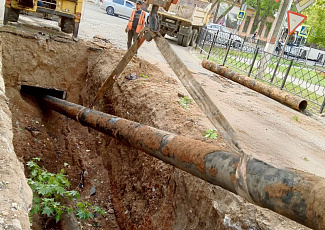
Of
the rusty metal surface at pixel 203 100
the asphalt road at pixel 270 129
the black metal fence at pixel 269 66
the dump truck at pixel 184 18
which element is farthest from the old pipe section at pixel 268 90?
the dump truck at pixel 184 18

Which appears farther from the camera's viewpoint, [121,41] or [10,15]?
[121,41]

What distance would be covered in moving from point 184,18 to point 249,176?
1681 cm

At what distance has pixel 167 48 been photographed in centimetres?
450

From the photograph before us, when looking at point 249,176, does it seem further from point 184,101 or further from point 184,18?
point 184,18

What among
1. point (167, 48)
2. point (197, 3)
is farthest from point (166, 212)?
point (197, 3)

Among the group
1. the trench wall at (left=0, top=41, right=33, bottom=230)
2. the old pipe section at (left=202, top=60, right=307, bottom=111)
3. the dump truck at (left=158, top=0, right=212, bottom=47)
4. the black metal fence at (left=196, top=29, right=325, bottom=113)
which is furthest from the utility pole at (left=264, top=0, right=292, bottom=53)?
the trench wall at (left=0, top=41, right=33, bottom=230)

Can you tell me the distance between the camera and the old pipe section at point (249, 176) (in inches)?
69.4

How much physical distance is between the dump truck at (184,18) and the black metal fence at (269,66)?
807 mm

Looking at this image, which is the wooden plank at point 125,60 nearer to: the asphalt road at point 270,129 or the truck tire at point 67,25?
the asphalt road at point 270,129

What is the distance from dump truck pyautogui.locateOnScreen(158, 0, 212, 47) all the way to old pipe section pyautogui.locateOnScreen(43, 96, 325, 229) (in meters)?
15.1

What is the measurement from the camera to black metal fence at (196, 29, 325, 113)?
11320 mm

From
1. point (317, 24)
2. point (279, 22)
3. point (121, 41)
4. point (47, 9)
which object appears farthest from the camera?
point (317, 24)

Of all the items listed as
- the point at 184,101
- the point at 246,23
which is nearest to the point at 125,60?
the point at 184,101

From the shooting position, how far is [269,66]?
12445 mm
